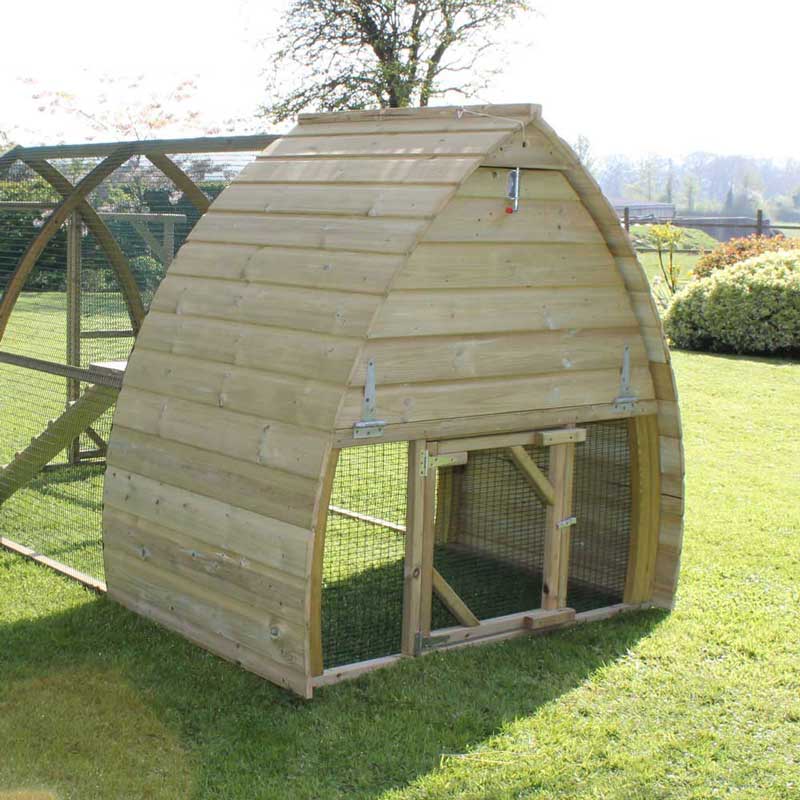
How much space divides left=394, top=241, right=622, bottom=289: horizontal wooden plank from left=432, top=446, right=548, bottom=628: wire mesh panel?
0.91m

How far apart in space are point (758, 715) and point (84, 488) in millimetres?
5168

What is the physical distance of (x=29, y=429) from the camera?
1024 centimetres

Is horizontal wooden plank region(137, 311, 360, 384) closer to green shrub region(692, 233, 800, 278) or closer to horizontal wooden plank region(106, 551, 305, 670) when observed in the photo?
horizontal wooden plank region(106, 551, 305, 670)

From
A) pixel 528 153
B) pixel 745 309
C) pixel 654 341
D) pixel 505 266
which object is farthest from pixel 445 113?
pixel 745 309

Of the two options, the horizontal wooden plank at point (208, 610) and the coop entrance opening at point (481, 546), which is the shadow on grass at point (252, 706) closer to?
the horizontal wooden plank at point (208, 610)

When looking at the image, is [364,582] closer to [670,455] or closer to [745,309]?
[670,455]

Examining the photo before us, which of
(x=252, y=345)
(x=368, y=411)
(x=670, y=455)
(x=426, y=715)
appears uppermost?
(x=252, y=345)

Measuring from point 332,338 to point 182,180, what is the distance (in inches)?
86.5

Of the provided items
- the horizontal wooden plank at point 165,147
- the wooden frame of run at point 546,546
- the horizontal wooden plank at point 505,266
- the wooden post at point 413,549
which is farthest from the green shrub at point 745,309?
the wooden post at point 413,549

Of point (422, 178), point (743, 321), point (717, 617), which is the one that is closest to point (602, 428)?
point (717, 617)

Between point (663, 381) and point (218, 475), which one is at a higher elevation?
point (663, 381)

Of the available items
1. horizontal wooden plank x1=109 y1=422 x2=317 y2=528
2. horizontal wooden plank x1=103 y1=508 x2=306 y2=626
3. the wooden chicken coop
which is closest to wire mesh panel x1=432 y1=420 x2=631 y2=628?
the wooden chicken coop

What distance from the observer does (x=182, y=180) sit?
254 inches

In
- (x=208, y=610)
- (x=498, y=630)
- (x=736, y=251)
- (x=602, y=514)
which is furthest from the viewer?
(x=736, y=251)
